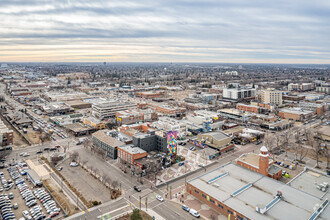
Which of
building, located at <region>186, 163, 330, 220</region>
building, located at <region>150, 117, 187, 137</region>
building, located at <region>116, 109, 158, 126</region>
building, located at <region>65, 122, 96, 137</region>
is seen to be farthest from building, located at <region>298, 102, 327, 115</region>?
building, located at <region>65, 122, 96, 137</region>

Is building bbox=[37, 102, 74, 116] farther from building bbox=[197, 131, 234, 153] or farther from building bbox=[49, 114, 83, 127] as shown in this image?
building bbox=[197, 131, 234, 153]

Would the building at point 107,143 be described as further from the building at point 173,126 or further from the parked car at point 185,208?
the parked car at point 185,208

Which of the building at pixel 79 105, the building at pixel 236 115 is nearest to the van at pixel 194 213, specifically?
the building at pixel 236 115

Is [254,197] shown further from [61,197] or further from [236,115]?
[236,115]

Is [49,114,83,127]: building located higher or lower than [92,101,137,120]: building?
lower

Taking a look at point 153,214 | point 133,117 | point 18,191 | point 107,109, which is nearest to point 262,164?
point 153,214

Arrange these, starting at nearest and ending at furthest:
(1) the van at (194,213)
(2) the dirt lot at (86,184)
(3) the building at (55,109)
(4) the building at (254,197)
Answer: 1. (4) the building at (254,197)
2. (1) the van at (194,213)
3. (2) the dirt lot at (86,184)
4. (3) the building at (55,109)

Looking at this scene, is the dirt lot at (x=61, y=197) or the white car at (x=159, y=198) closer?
the dirt lot at (x=61, y=197)
